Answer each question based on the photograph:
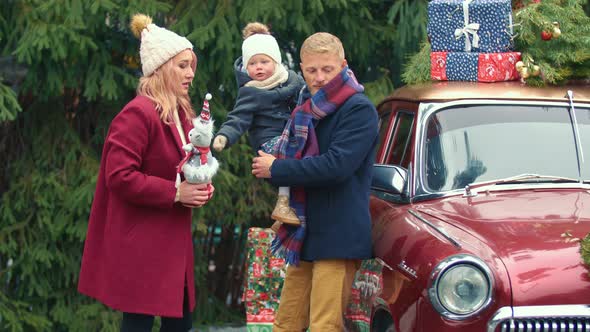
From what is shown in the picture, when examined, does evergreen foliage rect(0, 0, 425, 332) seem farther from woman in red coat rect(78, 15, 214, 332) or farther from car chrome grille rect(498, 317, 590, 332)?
car chrome grille rect(498, 317, 590, 332)

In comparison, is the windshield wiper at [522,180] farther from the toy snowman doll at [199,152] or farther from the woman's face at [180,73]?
the woman's face at [180,73]

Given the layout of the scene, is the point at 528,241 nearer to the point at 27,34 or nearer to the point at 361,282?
the point at 361,282

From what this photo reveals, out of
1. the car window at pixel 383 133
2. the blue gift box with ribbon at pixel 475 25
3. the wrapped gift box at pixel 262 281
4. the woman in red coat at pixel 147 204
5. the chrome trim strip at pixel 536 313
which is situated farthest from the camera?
the wrapped gift box at pixel 262 281

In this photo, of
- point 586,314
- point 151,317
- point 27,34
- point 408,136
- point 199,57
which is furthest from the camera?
point 199,57

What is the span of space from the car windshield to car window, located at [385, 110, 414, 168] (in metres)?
→ 0.18

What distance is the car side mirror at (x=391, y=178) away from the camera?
17.8 ft

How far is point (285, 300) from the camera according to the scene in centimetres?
535

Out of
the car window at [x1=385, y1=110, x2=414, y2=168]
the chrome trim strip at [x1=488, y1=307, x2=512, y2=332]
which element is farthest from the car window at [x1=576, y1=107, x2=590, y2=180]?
the chrome trim strip at [x1=488, y1=307, x2=512, y2=332]

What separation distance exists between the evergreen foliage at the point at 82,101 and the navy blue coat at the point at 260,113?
1.91 m

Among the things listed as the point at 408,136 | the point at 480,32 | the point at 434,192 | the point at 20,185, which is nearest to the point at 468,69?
the point at 480,32

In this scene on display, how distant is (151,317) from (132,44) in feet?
10.4

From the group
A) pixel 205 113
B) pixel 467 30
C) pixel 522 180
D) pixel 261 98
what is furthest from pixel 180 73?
pixel 467 30

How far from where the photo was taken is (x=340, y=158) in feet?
16.2

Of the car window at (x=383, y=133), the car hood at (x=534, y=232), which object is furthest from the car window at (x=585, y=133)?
the car window at (x=383, y=133)
